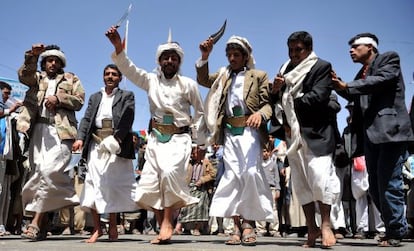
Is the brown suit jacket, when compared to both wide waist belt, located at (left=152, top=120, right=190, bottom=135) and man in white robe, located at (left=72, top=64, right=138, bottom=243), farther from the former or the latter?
man in white robe, located at (left=72, top=64, right=138, bottom=243)

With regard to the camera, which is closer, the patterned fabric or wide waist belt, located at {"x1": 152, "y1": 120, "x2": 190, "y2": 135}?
wide waist belt, located at {"x1": 152, "y1": 120, "x2": 190, "y2": 135}

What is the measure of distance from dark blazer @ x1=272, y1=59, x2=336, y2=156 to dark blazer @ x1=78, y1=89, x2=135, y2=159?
6.75ft

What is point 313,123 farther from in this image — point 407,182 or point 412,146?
point 407,182

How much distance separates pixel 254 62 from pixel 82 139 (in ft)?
7.43

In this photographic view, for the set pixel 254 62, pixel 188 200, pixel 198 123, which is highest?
pixel 254 62

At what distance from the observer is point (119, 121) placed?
5379 millimetres

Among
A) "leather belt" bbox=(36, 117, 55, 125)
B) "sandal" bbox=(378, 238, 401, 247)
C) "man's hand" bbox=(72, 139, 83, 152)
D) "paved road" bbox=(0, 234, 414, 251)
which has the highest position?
"leather belt" bbox=(36, 117, 55, 125)

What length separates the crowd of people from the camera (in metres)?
4.49

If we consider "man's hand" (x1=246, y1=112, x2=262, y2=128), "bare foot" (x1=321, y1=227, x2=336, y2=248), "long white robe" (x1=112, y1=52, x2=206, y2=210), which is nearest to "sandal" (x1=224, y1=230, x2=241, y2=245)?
"long white robe" (x1=112, y1=52, x2=206, y2=210)

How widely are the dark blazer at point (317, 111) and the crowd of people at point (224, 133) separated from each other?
11 millimetres

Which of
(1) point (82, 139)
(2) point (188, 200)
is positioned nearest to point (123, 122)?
(1) point (82, 139)

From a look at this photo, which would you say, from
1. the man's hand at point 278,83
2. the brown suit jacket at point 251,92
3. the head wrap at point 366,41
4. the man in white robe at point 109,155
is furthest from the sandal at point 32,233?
the head wrap at point 366,41

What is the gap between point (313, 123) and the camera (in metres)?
4.54

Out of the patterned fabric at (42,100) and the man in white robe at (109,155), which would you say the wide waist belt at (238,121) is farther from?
the patterned fabric at (42,100)
